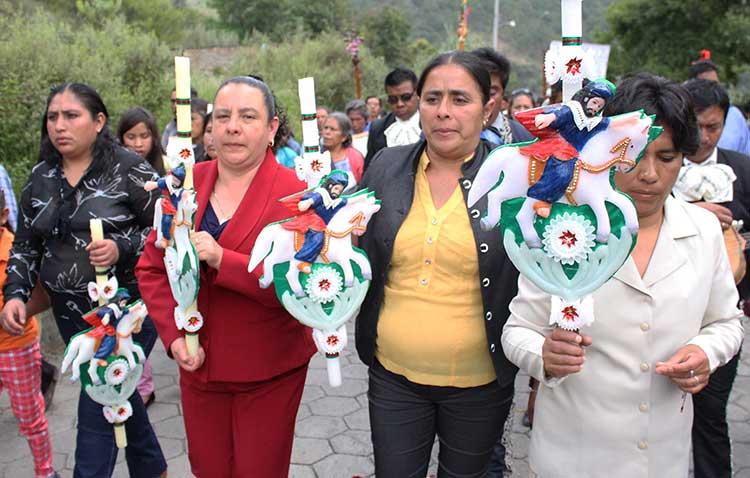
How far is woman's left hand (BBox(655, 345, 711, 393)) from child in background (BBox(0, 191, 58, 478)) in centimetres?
284

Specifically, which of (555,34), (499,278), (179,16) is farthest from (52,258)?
(555,34)

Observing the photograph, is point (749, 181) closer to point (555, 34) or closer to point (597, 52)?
point (597, 52)

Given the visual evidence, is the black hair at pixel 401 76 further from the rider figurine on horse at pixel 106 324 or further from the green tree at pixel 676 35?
the green tree at pixel 676 35

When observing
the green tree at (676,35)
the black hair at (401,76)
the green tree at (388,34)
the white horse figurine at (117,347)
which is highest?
the green tree at (388,34)

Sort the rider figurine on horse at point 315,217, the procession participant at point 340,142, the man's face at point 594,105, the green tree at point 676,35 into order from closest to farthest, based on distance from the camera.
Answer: the man's face at point 594,105 → the rider figurine on horse at point 315,217 → the procession participant at point 340,142 → the green tree at point 676,35

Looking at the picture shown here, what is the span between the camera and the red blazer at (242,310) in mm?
2365

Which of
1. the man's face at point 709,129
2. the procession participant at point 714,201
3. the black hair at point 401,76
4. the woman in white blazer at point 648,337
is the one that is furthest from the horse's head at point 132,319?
the black hair at point 401,76

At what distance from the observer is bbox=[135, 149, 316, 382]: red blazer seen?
2365 mm

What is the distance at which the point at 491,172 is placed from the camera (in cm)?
173

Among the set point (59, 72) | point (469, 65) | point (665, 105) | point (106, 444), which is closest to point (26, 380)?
point (106, 444)

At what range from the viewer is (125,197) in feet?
9.78

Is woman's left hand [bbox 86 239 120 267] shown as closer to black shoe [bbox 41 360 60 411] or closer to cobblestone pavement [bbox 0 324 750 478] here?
cobblestone pavement [bbox 0 324 750 478]

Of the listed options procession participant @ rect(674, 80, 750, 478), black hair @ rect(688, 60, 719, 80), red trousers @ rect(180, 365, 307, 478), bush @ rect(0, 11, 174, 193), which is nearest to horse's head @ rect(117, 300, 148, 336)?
red trousers @ rect(180, 365, 307, 478)

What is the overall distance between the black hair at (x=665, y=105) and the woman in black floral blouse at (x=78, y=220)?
2.14 metres
